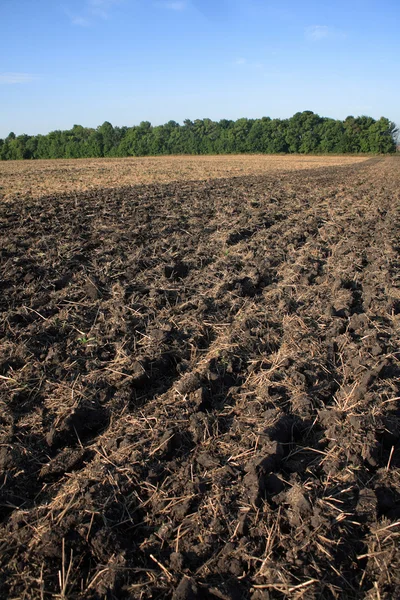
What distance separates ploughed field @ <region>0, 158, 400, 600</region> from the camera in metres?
2.28

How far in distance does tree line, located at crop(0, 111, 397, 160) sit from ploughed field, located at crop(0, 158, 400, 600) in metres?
72.5

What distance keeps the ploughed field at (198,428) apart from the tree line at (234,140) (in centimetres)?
7249

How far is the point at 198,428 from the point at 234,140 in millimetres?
79236

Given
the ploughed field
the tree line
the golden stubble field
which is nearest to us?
the ploughed field

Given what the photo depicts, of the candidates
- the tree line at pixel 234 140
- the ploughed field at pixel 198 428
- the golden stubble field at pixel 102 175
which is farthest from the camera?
the tree line at pixel 234 140

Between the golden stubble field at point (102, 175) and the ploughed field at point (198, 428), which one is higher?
the golden stubble field at point (102, 175)

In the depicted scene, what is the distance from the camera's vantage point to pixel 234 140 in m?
76.9

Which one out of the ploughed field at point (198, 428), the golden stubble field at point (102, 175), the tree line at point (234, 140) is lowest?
the ploughed field at point (198, 428)

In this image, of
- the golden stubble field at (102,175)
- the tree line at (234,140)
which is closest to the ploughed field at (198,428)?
the golden stubble field at (102,175)

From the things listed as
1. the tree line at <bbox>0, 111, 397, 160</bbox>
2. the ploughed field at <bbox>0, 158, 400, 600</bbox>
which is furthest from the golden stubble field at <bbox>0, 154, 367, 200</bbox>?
the tree line at <bbox>0, 111, 397, 160</bbox>

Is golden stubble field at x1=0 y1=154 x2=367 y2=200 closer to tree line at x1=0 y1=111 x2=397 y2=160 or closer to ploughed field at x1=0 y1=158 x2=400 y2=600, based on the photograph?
ploughed field at x1=0 y1=158 x2=400 y2=600

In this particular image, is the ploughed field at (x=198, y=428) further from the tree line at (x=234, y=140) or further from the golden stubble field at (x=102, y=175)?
the tree line at (x=234, y=140)

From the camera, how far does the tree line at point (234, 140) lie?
239 ft

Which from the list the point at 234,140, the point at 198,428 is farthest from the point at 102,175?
the point at 234,140
